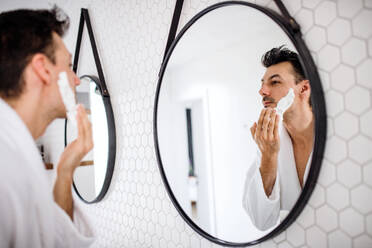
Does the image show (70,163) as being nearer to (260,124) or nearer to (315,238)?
(260,124)

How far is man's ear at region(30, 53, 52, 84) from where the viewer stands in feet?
1.71

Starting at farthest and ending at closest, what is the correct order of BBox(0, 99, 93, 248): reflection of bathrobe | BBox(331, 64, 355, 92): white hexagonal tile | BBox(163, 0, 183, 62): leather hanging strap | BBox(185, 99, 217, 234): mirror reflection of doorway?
BBox(163, 0, 183, 62): leather hanging strap
BBox(185, 99, 217, 234): mirror reflection of doorway
BBox(331, 64, 355, 92): white hexagonal tile
BBox(0, 99, 93, 248): reflection of bathrobe

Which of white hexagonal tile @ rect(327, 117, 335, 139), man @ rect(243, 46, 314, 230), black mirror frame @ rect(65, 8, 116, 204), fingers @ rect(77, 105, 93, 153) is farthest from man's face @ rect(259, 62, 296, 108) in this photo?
black mirror frame @ rect(65, 8, 116, 204)

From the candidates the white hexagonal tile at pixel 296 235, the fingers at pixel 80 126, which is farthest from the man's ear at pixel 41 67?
the white hexagonal tile at pixel 296 235

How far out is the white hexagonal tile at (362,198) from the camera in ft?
1.74

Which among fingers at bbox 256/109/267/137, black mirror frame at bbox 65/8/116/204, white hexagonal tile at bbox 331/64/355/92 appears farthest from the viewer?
black mirror frame at bbox 65/8/116/204

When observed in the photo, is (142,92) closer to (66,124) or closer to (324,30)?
(66,124)

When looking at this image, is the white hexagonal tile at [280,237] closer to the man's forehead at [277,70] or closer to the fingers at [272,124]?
the fingers at [272,124]

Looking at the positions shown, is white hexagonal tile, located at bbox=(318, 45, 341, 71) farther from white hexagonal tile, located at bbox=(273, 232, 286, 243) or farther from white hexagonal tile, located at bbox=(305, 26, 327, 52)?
white hexagonal tile, located at bbox=(273, 232, 286, 243)

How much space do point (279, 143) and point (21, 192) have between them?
1.72 ft

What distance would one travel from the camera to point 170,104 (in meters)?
0.92

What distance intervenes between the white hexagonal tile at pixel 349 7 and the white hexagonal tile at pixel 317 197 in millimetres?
362

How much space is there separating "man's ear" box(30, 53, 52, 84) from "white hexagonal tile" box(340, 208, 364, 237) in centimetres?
66

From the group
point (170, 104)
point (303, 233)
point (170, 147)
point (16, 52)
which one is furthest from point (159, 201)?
point (16, 52)
